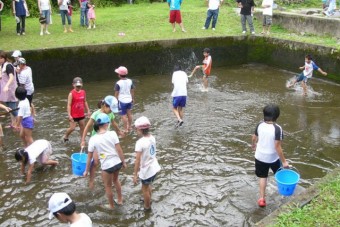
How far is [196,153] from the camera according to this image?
8.65 meters

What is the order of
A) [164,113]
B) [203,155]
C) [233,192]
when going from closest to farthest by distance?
[233,192] < [203,155] < [164,113]

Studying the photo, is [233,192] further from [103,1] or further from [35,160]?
[103,1]

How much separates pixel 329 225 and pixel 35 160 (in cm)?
498

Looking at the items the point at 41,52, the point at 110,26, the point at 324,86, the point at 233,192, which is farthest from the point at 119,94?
the point at 110,26

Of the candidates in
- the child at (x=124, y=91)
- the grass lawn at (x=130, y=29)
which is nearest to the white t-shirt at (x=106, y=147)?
the child at (x=124, y=91)

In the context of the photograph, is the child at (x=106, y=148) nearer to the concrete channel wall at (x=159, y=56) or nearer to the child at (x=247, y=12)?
the concrete channel wall at (x=159, y=56)

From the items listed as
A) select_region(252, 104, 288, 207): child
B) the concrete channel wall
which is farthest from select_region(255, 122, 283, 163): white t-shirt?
the concrete channel wall

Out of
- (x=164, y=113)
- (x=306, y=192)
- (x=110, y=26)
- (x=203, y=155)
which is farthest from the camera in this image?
(x=110, y=26)

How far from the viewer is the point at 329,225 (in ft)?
16.8

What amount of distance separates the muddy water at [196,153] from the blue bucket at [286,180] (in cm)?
56

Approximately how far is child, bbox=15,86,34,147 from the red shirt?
2.98 feet

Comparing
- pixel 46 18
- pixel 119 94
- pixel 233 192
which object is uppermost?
pixel 46 18

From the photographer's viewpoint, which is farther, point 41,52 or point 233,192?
point 41,52

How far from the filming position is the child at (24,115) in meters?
7.73
